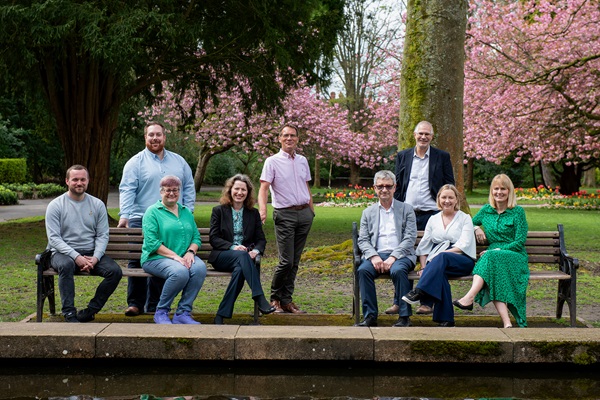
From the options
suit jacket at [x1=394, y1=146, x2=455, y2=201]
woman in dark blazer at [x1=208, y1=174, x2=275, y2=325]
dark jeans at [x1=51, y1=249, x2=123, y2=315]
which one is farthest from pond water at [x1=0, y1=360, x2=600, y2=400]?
suit jacket at [x1=394, y1=146, x2=455, y2=201]

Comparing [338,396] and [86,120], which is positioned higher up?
[86,120]

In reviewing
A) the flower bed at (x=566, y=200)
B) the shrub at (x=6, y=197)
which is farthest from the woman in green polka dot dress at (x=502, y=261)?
the shrub at (x=6, y=197)

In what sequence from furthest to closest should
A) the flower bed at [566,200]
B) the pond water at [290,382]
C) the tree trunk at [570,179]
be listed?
the tree trunk at [570,179] < the flower bed at [566,200] < the pond water at [290,382]

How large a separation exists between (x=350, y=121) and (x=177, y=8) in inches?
1107

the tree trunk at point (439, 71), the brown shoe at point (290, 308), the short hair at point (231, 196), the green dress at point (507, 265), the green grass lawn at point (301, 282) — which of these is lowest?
the green grass lawn at point (301, 282)

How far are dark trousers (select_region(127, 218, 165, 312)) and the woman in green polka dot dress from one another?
8.54 feet

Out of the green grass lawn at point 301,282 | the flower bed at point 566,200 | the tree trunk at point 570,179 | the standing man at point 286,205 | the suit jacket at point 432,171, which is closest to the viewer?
the standing man at point 286,205

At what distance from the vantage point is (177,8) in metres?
15.0

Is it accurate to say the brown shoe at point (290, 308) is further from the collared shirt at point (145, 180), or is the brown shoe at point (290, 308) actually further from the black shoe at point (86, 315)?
the black shoe at point (86, 315)

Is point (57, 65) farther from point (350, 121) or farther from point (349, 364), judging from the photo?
point (350, 121)

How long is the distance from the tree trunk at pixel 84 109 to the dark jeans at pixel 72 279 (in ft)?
35.9

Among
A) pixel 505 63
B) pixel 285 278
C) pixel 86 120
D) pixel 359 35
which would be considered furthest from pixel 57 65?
pixel 359 35

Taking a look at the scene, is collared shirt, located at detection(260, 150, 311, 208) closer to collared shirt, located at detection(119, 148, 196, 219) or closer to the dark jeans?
collared shirt, located at detection(119, 148, 196, 219)

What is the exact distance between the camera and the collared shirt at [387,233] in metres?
6.21
